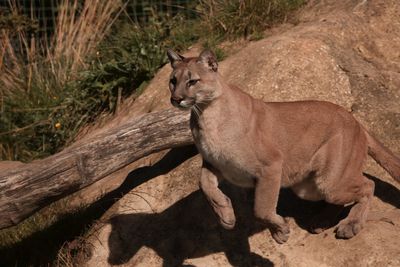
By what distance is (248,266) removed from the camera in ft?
18.4

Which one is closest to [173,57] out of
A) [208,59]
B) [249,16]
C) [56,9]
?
[208,59]

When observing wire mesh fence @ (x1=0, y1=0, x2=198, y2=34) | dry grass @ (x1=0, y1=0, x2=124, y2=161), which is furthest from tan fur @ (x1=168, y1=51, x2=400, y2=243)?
wire mesh fence @ (x1=0, y1=0, x2=198, y2=34)

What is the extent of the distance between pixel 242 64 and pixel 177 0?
3985mm

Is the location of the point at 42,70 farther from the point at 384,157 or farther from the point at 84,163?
the point at 384,157

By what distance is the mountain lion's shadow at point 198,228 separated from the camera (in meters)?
5.76

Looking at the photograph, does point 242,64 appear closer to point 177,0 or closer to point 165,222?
point 165,222

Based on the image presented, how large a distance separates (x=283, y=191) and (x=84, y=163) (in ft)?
6.07

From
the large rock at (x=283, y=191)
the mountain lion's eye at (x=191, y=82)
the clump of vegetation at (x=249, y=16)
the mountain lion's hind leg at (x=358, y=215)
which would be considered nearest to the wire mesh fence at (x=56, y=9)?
the clump of vegetation at (x=249, y=16)

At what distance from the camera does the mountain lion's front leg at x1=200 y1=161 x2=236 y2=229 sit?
5.18m

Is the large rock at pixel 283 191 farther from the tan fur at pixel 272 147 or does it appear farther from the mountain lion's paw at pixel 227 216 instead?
the mountain lion's paw at pixel 227 216

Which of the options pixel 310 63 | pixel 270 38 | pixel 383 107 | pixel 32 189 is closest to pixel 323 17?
pixel 270 38

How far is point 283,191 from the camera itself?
6098mm

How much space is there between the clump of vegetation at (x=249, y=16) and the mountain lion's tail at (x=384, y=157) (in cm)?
287

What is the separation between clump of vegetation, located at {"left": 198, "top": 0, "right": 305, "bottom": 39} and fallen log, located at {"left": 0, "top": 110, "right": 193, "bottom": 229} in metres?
2.38
